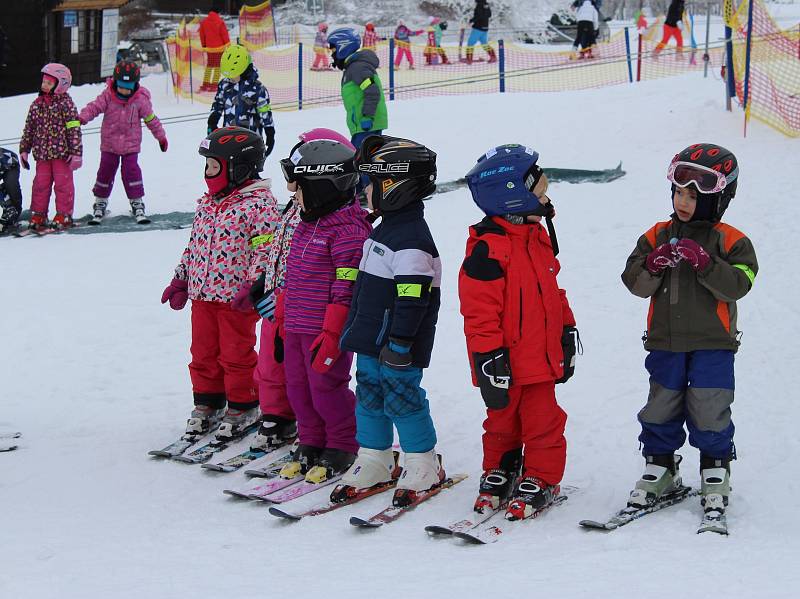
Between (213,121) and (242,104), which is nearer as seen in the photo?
(213,121)

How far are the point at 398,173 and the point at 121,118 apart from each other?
6.44 m

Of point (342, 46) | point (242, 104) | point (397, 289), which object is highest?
point (342, 46)

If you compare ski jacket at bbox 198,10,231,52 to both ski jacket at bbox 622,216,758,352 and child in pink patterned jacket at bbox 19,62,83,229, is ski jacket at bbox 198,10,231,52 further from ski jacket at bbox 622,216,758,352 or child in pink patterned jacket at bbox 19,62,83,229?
ski jacket at bbox 622,216,758,352

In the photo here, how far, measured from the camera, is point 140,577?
4281 mm

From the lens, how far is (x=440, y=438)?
20.1 feet

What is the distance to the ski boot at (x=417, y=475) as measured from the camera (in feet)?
16.5

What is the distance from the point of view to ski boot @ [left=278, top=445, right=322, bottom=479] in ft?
17.8

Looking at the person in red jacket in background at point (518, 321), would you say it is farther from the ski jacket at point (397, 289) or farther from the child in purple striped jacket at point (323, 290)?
the child in purple striped jacket at point (323, 290)

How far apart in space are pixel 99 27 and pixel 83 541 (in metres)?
20.7

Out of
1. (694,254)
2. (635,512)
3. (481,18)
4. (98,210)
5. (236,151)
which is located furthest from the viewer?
(481,18)

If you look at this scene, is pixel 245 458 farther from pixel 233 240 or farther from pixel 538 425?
pixel 538 425

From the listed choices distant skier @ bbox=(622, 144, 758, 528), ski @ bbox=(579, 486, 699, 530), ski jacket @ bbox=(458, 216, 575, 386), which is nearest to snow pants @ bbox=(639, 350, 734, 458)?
distant skier @ bbox=(622, 144, 758, 528)

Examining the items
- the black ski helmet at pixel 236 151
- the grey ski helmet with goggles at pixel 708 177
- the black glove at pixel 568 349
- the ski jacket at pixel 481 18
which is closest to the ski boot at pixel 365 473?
the black glove at pixel 568 349

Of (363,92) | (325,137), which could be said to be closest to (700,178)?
(325,137)
